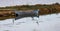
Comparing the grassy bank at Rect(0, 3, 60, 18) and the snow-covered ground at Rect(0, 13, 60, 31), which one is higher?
the grassy bank at Rect(0, 3, 60, 18)

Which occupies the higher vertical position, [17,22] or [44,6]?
[44,6]

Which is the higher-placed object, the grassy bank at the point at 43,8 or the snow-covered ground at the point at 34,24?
the grassy bank at the point at 43,8

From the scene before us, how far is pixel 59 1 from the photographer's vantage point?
5.70 ft

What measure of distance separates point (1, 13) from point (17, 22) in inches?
9.1

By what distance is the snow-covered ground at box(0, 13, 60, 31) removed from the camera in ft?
5.10

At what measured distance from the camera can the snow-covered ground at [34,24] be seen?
5.10 ft

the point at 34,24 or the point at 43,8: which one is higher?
the point at 43,8

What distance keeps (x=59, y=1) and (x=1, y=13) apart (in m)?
0.81

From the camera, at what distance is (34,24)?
5.35 feet

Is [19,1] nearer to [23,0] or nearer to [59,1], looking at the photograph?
[23,0]


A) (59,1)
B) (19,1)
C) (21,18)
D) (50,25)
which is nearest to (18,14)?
(21,18)

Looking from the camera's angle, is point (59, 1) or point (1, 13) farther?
point (59, 1)

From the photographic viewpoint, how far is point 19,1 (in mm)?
1633

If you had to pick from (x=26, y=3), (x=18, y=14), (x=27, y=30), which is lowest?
(x=27, y=30)
